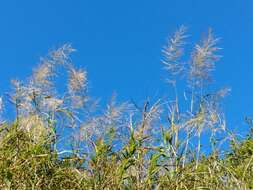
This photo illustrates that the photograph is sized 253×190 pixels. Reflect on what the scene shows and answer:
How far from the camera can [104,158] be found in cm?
367

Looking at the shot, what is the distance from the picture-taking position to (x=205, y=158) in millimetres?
3951

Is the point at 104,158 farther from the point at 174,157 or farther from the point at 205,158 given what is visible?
the point at 205,158

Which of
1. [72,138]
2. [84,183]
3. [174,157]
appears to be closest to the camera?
[84,183]

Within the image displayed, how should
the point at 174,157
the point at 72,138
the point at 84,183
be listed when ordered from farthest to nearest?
the point at 72,138 → the point at 174,157 → the point at 84,183

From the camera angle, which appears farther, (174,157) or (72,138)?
(72,138)

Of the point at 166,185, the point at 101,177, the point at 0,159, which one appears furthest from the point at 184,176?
the point at 0,159

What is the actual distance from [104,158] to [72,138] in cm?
43

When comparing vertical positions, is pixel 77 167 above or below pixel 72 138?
below

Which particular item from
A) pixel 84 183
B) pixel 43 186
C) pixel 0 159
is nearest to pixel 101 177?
pixel 84 183

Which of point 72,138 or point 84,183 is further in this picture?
point 72,138

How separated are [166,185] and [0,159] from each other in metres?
0.89

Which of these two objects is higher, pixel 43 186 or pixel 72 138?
pixel 72 138

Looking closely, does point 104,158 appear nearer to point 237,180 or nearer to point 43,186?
point 43,186

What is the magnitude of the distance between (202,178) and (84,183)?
657 mm
